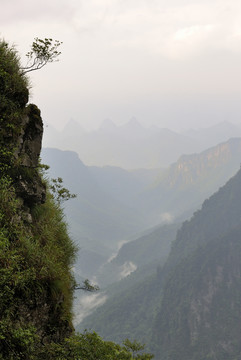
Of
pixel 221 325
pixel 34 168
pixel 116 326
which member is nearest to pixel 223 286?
pixel 221 325

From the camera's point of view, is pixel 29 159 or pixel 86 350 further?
pixel 29 159

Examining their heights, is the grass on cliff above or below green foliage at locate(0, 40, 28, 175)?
below

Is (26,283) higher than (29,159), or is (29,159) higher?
(29,159)

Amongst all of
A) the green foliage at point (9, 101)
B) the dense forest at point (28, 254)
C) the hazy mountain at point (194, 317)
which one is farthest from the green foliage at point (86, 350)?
the hazy mountain at point (194, 317)

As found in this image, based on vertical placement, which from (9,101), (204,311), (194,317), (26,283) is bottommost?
(26,283)

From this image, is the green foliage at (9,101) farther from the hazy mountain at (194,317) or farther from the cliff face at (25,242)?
the hazy mountain at (194,317)

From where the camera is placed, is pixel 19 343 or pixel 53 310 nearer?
pixel 19 343

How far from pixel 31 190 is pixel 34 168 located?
126 cm

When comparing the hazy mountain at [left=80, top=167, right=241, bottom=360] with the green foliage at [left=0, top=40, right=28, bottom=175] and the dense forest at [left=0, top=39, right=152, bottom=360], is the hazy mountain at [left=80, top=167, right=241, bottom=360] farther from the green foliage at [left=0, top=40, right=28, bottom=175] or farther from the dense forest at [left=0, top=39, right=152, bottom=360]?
the green foliage at [left=0, top=40, right=28, bottom=175]

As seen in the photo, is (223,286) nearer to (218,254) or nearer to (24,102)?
(218,254)

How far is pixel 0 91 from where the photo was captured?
12258 millimetres

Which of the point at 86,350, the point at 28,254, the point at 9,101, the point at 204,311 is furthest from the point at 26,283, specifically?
the point at 204,311

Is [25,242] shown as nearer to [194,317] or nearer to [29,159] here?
[29,159]

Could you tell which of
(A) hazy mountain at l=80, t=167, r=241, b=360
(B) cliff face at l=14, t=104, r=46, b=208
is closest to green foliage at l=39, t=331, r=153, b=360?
(B) cliff face at l=14, t=104, r=46, b=208
